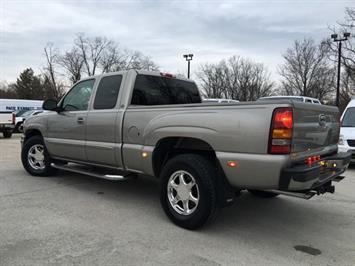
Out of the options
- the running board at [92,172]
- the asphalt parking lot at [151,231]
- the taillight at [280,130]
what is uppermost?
the taillight at [280,130]

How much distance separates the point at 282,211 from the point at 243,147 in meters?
1.92

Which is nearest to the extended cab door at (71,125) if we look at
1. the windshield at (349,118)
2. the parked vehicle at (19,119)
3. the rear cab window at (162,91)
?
the rear cab window at (162,91)

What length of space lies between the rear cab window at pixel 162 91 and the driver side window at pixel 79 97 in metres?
1.06

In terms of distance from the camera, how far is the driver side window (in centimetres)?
612

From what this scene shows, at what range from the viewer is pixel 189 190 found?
14.3 feet

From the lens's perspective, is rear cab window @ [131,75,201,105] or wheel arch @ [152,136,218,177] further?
rear cab window @ [131,75,201,105]

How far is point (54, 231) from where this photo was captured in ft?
13.7

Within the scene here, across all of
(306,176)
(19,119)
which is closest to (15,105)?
(19,119)

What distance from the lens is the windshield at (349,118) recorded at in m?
9.97

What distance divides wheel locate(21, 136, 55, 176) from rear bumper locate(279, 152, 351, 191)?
4.91m

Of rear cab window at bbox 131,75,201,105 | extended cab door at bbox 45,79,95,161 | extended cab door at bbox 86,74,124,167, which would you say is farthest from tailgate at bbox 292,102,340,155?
extended cab door at bbox 45,79,95,161

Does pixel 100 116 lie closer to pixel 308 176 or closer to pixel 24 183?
pixel 24 183

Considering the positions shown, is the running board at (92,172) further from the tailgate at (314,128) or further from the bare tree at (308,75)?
the bare tree at (308,75)

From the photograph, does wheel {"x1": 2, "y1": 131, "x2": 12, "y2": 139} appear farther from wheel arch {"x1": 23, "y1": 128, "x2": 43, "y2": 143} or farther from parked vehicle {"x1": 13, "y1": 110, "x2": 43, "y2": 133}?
wheel arch {"x1": 23, "y1": 128, "x2": 43, "y2": 143}
